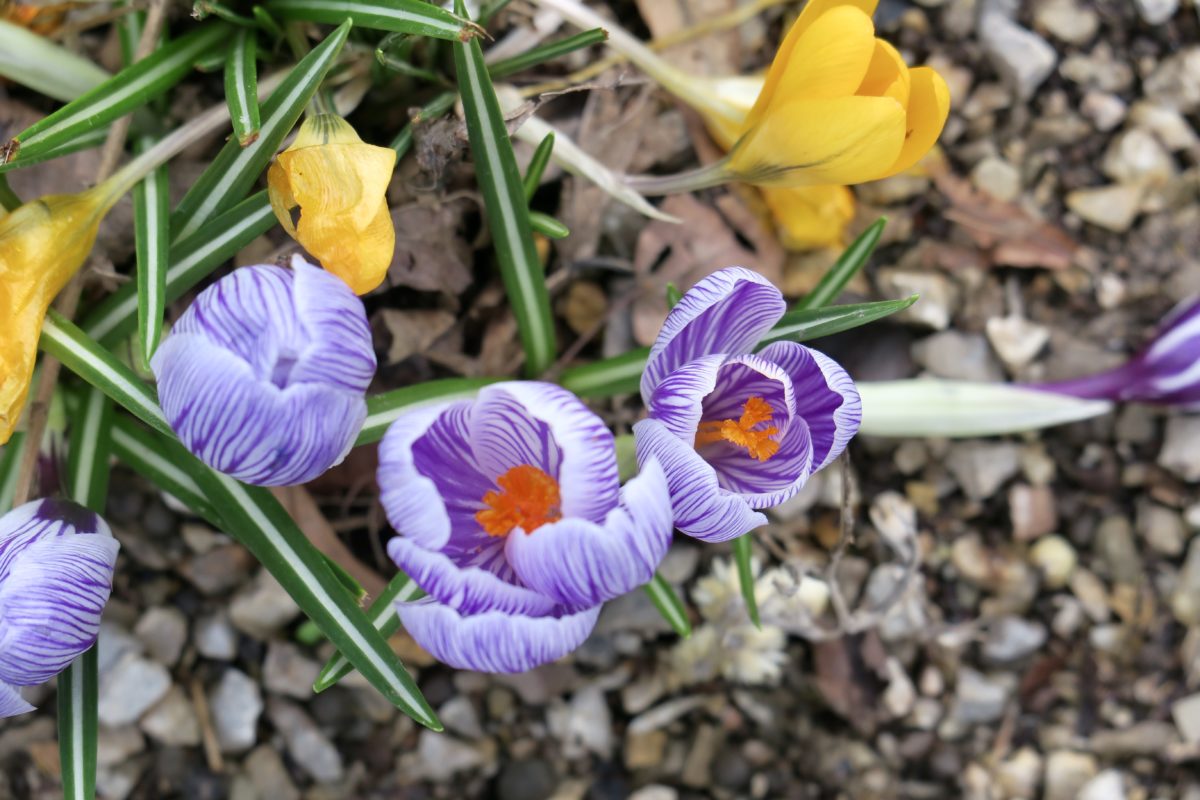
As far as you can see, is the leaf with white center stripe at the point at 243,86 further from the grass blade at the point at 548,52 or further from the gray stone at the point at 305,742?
the gray stone at the point at 305,742

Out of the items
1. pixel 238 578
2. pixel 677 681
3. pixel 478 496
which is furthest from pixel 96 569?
pixel 677 681

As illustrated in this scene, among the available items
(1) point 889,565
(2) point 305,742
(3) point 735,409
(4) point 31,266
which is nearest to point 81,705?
(4) point 31,266

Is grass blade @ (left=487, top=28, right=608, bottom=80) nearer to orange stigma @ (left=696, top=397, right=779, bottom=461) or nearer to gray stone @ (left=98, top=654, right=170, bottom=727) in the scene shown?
orange stigma @ (left=696, top=397, right=779, bottom=461)

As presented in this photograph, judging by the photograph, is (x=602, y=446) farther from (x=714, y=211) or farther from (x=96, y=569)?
(x=714, y=211)

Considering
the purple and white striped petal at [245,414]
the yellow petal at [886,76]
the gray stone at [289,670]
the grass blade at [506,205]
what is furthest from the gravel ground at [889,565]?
the purple and white striped petal at [245,414]

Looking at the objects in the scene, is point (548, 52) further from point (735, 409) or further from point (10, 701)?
point (10, 701)
